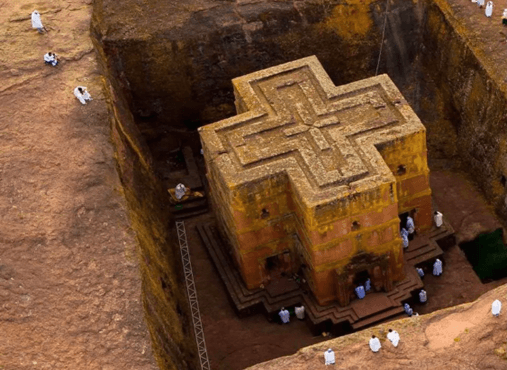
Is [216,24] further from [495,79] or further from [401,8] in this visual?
[495,79]

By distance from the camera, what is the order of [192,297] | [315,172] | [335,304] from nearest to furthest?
[315,172] → [335,304] → [192,297]

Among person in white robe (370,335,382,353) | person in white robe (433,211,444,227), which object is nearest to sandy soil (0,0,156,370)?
person in white robe (370,335,382,353)

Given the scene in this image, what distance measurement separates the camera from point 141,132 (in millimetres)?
28094

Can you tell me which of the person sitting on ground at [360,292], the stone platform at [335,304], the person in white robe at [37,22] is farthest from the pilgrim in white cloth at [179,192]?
the person sitting on ground at [360,292]

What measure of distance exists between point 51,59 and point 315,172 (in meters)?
7.36

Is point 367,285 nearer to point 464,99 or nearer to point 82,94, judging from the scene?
point 464,99

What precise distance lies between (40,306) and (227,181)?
17.4 ft

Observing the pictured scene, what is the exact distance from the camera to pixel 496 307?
712 inches

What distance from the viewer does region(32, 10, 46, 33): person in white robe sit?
25.5m

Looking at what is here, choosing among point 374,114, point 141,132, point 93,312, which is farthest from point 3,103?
point 374,114

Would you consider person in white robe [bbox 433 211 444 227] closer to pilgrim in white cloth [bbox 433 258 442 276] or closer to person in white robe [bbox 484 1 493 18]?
pilgrim in white cloth [bbox 433 258 442 276]

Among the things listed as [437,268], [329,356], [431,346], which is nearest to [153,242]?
[329,356]

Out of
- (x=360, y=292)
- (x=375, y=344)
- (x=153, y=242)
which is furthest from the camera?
(x=360, y=292)

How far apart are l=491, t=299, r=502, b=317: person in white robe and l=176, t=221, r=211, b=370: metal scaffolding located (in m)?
6.93
